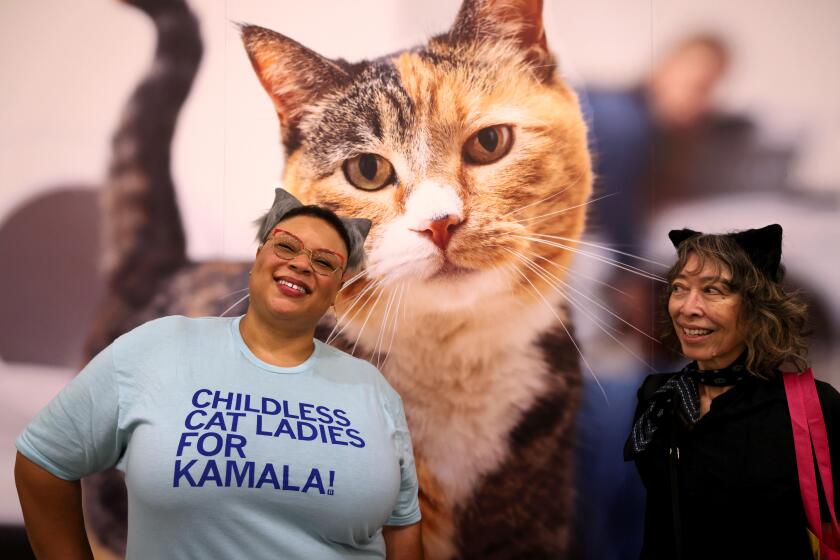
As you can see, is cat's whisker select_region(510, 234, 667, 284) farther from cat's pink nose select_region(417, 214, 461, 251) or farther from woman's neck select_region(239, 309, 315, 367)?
woman's neck select_region(239, 309, 315, 367)

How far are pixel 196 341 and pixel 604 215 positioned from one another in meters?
1.07

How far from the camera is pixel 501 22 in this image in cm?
142

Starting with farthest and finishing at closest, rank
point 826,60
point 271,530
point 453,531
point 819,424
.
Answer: point 826,60 → point 453,531 → point 819,424 → point 271,530

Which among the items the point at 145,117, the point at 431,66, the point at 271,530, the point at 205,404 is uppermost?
the point at 431,66

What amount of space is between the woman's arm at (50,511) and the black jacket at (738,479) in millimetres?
1087

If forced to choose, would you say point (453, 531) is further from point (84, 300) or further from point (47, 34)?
point (47, 34)

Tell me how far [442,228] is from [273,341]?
0.56 m

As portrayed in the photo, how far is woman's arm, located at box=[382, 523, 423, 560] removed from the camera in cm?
107

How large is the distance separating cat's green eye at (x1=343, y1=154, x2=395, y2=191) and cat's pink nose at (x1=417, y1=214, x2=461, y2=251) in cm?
16

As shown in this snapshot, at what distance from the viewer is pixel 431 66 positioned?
1.42 m

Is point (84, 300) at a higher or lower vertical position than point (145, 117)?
lower

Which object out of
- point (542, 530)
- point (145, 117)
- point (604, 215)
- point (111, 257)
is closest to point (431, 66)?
point (604, 215)

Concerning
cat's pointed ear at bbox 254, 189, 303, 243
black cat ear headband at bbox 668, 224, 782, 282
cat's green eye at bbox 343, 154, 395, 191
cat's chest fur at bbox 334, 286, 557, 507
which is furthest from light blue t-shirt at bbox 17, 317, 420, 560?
black cat ear headband at bbox 668, 224, 782, 282

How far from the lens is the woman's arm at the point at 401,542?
1072 mm
